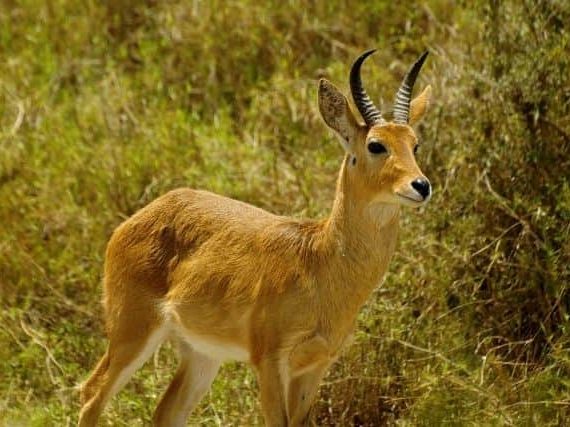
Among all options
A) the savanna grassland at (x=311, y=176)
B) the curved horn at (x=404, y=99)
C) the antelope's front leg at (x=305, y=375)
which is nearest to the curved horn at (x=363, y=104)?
the curved horn at (x=404, y=99)

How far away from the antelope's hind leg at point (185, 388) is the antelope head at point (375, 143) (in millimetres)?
1444

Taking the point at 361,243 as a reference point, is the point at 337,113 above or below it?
above

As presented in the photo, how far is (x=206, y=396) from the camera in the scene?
8445mm

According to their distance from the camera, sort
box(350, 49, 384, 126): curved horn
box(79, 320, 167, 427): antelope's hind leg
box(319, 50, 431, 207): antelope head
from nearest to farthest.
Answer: box(319, 50, 431, 207): antelope head < box(350, 49, 384, 126): curved horn < box(79, 320, 167, 427): antelope's hind leg

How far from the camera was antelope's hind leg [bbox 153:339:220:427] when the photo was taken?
7891 mm

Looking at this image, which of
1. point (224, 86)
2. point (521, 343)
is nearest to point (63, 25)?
point (224, 86)

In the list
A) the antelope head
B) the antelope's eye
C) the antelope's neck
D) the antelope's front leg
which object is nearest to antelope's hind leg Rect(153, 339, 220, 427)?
the antelope's front leg

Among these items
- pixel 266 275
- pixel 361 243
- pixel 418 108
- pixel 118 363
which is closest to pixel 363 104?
pixel 418 108

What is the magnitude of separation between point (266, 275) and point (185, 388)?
3.28 feet

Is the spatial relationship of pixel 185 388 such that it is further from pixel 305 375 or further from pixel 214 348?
pixel 305 375

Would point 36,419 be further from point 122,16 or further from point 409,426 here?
point 122,16

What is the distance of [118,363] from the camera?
763cm

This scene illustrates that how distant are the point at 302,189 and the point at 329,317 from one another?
8.72 ft

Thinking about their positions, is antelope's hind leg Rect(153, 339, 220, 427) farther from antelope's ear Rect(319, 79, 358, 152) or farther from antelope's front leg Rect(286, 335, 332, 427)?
antelope's ear Rect(319, 79, 358, 152)
